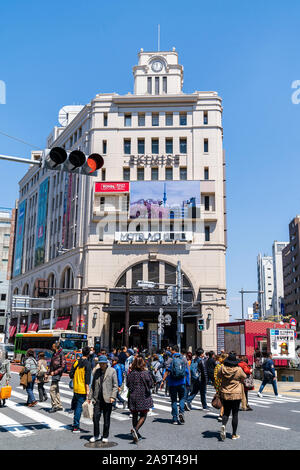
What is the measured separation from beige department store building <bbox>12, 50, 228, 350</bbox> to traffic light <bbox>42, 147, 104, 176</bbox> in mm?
35346

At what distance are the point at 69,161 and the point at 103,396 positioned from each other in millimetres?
4911

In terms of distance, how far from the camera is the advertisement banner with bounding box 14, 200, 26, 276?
72312mm

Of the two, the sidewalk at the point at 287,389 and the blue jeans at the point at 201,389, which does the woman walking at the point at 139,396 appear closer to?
the blue jeans at the point at 201,389

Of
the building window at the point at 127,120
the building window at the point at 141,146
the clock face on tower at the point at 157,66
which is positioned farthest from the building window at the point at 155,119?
the clock face on tower at the point at 157,66

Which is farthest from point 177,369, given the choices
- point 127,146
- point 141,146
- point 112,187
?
point 127,146

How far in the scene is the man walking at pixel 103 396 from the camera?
874cm

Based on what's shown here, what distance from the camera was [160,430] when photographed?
33.2 feet

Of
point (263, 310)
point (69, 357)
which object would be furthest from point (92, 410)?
point (263, 310)

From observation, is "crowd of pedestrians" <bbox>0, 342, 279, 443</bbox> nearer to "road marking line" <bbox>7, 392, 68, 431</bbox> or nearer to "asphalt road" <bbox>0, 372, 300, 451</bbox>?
"asphalt road" <bbox>0, 372, 300, 451</bbox>

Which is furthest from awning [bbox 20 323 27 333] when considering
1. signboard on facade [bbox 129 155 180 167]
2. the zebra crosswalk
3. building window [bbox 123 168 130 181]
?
the zebra crosswalk

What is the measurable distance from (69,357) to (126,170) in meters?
25.7

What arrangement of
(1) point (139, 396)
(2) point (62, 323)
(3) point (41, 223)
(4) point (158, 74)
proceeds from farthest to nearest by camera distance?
(3) point (41, 223)
(4) point (158, 74)
(2) point (62, 323)
(1) point (139, 396)

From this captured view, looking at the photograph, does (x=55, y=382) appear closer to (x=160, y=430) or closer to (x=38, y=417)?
(x=38, y=417)

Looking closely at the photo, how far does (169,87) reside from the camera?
171 feet
